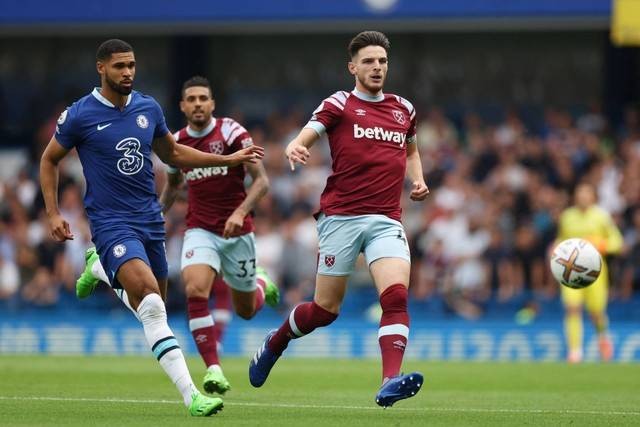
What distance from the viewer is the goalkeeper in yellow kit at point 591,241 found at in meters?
19.8

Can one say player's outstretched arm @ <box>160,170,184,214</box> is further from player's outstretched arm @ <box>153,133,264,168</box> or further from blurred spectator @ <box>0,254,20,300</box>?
blurred spectator @ <box>0,254,20,300</box>

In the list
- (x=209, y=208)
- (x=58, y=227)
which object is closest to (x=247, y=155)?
(x=58, y=227)

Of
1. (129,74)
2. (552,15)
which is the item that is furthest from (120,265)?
(552,15)

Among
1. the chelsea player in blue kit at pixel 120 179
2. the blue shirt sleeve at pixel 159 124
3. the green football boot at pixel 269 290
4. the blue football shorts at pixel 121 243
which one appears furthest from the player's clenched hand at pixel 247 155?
the green football boot at pixel 269 290

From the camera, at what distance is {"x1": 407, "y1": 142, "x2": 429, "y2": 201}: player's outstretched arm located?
10766mm

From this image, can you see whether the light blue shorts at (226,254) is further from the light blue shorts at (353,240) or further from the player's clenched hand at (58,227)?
the player's clenched hand at (58,227)

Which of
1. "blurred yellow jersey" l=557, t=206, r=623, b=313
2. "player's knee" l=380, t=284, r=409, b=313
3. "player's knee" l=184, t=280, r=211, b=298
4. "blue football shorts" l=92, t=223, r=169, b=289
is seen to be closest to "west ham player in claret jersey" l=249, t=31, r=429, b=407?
"player's knee" l=380, t=284, r=409, b=313

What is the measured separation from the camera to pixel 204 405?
32.0 ft

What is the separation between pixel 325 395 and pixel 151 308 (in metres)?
3.38

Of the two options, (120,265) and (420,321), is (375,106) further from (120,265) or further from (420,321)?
(420,321)

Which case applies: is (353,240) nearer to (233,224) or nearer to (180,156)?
(180,156)

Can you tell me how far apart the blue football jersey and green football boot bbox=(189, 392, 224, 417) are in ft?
4.88

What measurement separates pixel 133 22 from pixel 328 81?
14.5 ft

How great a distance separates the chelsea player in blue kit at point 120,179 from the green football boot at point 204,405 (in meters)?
0.34
